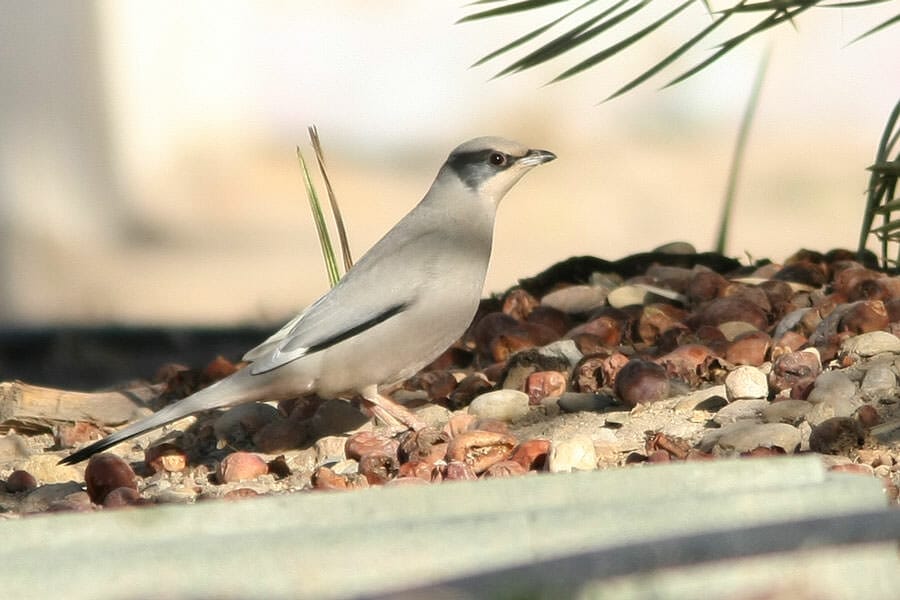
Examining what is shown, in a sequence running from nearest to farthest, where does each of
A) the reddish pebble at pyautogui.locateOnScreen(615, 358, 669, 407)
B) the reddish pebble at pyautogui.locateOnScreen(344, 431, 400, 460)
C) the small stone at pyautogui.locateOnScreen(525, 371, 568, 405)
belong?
the reddish pebble at pyautogui.locateOnScreen(344, 431, 400, 460), the reddish pebble at pyautogui.locateOnScreen(615, 358, 669, 407), the small stone at pyautogui.locateOnScreen(525, 371, 568, 405)

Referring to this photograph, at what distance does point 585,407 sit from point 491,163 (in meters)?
1.03

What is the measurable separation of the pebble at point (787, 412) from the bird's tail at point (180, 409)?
125 cm

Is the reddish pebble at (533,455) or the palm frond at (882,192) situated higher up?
the palm frond at (882,192)

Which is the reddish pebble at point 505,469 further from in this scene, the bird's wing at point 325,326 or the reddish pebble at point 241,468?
the bird's wing at point 325,326

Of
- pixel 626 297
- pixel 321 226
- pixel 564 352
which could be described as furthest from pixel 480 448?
pixel 626 297

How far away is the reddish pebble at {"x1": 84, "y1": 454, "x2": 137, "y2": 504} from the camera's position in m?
2.89

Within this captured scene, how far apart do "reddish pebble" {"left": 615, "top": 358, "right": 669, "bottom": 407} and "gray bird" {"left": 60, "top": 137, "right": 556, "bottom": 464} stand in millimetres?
534

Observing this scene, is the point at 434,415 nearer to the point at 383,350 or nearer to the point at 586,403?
the point at 383,350

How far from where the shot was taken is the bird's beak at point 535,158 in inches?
156

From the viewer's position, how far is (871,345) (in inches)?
120

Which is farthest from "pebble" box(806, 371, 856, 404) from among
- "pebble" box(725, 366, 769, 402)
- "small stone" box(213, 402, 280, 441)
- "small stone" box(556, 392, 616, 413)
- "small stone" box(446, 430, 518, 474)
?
"small stone" box(213, 402, 280, 441)

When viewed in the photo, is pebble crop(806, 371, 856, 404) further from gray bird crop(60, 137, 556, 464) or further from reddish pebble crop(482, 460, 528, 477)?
gray bird crop(60, 137, 556, 464)

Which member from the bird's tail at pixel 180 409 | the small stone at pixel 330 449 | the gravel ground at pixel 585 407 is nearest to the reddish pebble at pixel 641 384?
the gravel ground at pixel 585 407

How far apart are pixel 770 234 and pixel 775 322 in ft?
6.01
